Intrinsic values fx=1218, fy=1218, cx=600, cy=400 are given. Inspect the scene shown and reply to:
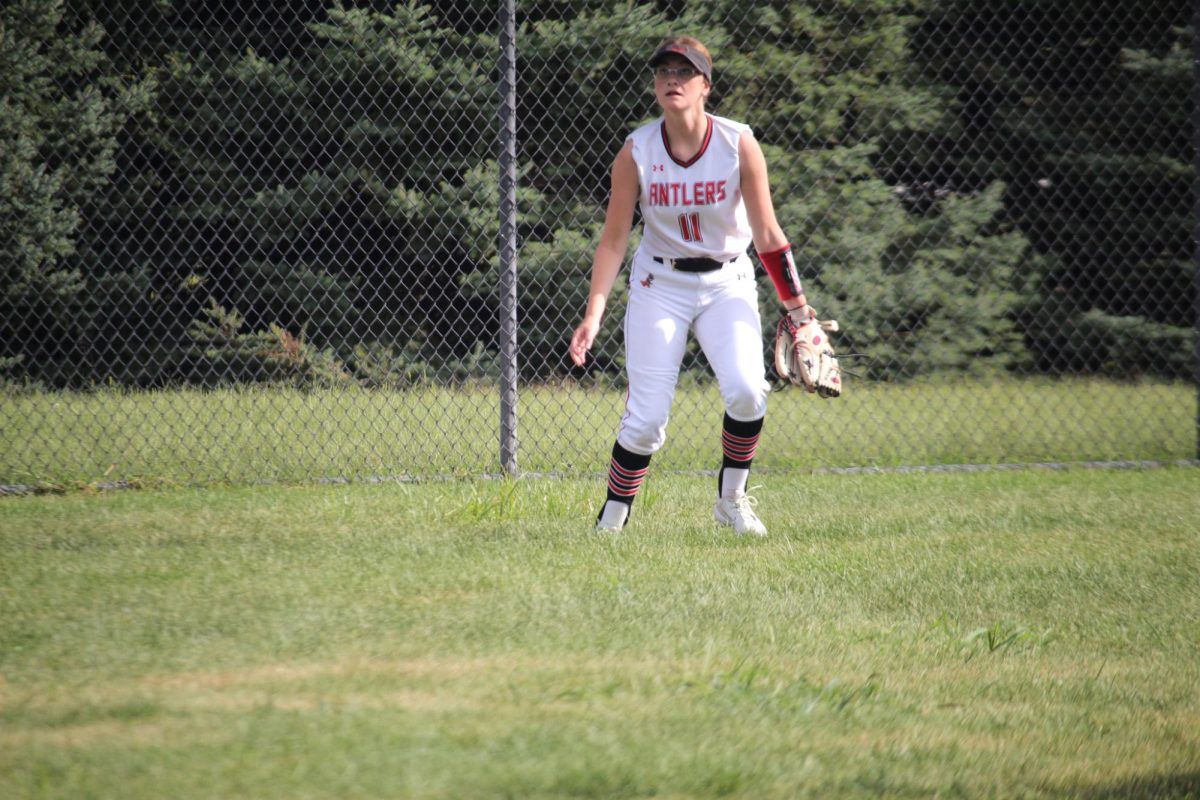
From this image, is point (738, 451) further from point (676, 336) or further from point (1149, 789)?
point (1149, 789)

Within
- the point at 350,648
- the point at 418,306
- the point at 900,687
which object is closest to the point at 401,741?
the point at 350,648

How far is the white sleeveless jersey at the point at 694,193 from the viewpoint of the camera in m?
4.98

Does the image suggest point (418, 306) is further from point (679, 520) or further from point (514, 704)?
point (514, 704)

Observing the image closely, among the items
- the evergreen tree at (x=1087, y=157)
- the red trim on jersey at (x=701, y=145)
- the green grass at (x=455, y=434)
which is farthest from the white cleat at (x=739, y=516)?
the evergreen tree at (x=1087, y=157)

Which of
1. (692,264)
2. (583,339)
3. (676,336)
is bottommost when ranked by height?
(676,336)

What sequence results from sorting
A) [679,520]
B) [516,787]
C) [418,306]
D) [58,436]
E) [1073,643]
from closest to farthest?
[516,787] → [1073,643] → [679,520] → [58,436] → [418,306]

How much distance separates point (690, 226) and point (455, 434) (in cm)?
308

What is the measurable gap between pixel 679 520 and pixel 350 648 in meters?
2.46

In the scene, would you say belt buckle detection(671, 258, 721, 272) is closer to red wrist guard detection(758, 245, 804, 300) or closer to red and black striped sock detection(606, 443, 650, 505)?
red wrist guard detection(758, 245, 804, 300)

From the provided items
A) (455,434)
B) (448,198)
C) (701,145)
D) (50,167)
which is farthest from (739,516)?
(50,167)

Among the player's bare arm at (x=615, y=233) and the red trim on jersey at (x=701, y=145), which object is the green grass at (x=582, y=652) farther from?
the red trim on jersey at (x=701, y=145)

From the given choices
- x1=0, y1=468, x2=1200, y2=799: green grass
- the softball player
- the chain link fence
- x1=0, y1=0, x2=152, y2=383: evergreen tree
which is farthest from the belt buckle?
x1=0, y1=0, x2=152, y2=383: evergreen tree

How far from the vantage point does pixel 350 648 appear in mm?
3391

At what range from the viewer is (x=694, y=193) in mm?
4965
